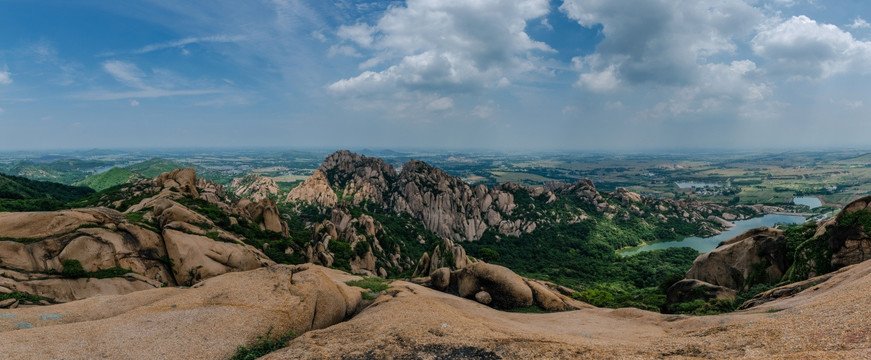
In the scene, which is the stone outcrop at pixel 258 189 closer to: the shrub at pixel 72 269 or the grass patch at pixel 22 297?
the shrub at pixel 72 269

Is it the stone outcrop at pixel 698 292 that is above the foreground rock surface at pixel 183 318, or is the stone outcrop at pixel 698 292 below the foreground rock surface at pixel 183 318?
below

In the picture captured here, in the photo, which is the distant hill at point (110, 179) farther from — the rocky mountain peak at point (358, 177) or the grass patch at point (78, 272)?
the grass patch at point (78, 272)

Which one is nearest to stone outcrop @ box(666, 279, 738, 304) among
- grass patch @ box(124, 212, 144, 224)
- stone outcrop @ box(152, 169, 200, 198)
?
grass patch @ box(124, 212, 144, 224)

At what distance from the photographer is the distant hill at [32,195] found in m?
41.1

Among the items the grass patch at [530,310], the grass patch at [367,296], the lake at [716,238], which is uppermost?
the grass patch at [367,296]

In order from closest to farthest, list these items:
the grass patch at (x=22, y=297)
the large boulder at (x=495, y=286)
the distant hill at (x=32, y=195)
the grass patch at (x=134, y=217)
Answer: the grass patch at (x=22, y=297)
the large boulder at (x=495, y=286)
the grass patch at (x=134, y=217)
the distant hill at (x=32, y=195)

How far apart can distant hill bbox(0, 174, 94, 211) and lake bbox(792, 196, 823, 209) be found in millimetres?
262296

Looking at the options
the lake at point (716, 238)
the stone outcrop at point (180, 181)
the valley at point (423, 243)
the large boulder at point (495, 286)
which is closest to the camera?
the valley at point (423, 243)

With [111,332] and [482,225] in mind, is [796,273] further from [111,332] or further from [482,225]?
[482,225]

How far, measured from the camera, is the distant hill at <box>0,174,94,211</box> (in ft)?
135

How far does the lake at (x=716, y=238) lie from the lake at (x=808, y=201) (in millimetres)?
31057

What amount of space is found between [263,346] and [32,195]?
363 feet

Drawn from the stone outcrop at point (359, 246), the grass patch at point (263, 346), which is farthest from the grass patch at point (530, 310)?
the stone outcrop at point (359, 246)

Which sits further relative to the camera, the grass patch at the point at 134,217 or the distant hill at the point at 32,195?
the distant hill at the point at 32,195
